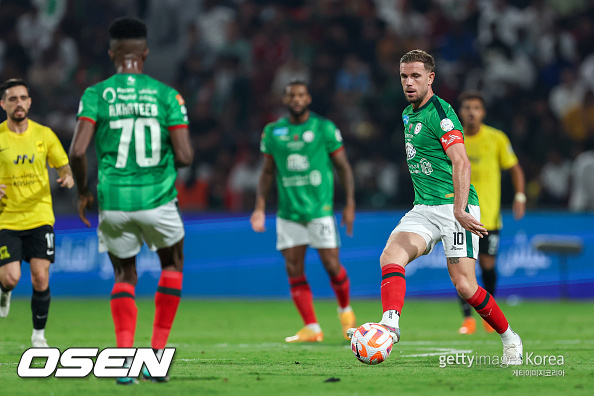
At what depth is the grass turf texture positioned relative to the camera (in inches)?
216

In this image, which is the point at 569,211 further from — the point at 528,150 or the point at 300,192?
the point at 300,192

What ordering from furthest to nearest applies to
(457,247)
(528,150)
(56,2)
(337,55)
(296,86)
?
(56,2), (337,55), (528,150), (296,86), (457,247)

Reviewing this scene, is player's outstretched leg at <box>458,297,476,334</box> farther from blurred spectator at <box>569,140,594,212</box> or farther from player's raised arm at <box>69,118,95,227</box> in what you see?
player's raised arm at <box>69,118,95,227</box>

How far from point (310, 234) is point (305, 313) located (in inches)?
33.7

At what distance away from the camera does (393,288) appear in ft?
20.6

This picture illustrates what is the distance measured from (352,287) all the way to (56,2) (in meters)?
10.1

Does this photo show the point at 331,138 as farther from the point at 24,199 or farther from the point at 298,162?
the point at 24,199

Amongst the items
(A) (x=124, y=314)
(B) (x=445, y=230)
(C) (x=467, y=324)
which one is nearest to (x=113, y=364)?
(A) (x=124, y=314)

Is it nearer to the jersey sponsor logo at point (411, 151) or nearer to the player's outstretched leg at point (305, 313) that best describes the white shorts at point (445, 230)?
the jersey sponsor logo at point (411, 151)

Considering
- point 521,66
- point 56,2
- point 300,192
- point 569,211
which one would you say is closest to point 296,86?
point 300,192

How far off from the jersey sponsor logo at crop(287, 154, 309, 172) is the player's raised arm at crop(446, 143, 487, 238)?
344 cm

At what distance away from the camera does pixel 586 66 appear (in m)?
16.7

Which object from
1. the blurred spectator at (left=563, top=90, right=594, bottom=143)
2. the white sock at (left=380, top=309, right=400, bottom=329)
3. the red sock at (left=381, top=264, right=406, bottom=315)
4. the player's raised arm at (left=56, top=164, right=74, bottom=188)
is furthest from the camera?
the blurred spectator at (left=563, top=90, right=594, bottom=143)

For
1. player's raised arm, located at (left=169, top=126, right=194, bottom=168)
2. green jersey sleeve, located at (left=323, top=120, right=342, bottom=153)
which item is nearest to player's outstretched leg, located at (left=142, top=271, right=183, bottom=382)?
player's raised arm, located at (left=169, top=126, right=194, bottom=168)
